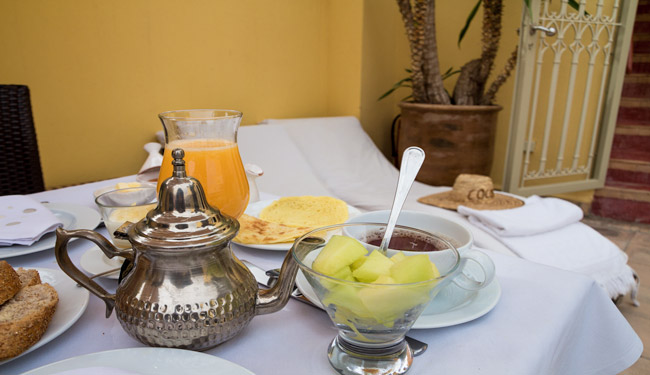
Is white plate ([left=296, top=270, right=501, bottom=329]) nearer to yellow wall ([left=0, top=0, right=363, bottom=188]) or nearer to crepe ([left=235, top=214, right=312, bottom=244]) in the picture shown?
crepe ([left=235, top=214, right=312, bottom=244])

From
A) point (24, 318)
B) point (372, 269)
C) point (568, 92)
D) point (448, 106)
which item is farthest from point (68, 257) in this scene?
point (568, 92)

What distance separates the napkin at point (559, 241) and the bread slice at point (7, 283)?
1.42 metres

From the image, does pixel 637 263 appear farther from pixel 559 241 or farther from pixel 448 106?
pixel 448 106

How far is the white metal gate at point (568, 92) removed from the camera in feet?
8.51

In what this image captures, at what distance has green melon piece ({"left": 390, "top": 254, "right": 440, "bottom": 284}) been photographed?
370 millimetres

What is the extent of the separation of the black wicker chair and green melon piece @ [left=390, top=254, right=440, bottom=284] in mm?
1341

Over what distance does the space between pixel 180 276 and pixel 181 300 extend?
0.02 meters

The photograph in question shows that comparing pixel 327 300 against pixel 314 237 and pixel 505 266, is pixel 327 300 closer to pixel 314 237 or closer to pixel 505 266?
pixel 314 237

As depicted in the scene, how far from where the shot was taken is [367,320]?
1.24 ft

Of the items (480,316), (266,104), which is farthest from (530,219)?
(266,104)

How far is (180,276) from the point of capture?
0.41 m

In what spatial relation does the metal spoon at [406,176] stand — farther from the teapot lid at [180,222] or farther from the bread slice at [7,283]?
Result: the bread slice at [7,283]

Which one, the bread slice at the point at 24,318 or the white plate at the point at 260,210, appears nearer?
the bread slice at the point at 24,318

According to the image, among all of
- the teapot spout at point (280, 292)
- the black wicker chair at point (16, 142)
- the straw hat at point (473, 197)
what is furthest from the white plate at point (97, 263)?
the straw hat at point (473, 197)
